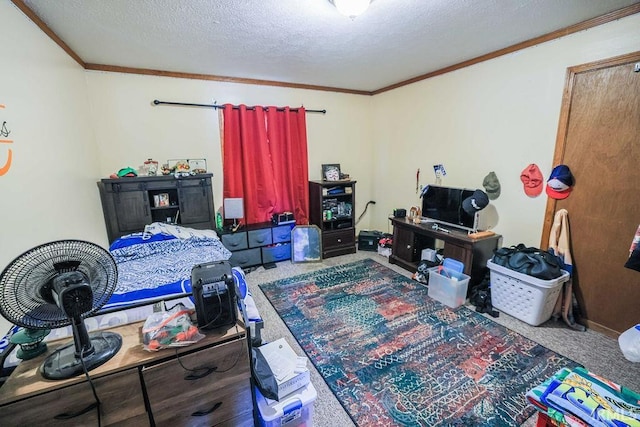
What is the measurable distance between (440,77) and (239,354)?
11.6 feet

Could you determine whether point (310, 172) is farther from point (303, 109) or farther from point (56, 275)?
point (56, 275)

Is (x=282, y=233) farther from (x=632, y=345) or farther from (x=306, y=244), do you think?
(x=632, y=345)

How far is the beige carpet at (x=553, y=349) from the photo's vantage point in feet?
5.20

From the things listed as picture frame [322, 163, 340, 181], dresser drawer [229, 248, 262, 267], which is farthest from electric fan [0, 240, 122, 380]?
picture frame [322, 163, 340, 181]

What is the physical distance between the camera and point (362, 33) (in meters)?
2.20

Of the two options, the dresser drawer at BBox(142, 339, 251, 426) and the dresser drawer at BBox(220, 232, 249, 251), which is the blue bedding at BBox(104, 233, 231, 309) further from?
the dresser drawer at BBox(142, 339, 251, 426)

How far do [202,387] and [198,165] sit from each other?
2.85m

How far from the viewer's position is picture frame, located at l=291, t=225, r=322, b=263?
12.2 feet

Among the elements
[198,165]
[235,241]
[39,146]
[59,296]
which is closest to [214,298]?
[59,296]

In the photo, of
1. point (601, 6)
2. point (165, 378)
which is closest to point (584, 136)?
point (601, 6)

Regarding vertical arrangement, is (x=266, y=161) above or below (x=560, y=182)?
above

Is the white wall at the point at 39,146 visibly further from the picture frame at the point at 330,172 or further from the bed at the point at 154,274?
the picture frame at the point at 330,172

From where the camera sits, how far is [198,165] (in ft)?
11.3

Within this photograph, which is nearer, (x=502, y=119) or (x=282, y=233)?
(x=502, y=119)
